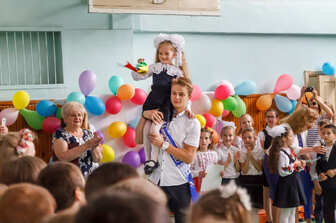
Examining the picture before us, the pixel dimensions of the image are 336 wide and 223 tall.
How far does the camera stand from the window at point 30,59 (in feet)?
22.7

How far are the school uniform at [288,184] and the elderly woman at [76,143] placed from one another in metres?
1.99

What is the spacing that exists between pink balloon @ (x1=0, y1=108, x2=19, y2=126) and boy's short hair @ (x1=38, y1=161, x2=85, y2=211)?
4.04m

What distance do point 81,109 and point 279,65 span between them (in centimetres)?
514

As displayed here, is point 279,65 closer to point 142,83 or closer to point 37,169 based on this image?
point 142,83

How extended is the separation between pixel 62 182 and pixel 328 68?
267 inches

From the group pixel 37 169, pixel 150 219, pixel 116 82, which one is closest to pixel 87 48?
pixel 116 82

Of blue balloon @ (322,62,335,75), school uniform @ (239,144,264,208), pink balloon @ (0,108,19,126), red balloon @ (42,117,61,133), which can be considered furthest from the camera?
blue balloon @ (322,62,335,75)

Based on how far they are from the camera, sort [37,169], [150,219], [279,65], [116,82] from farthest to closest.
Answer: [279,65], [116,82], [37,169], [150,219]

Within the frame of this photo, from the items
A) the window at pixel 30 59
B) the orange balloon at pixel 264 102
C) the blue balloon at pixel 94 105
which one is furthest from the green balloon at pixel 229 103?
the window at pixel 30 59

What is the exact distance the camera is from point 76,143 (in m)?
4.13

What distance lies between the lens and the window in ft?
22.7

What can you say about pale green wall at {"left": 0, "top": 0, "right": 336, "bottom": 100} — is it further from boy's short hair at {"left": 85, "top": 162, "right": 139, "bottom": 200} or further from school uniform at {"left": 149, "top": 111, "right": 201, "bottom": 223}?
boy's short hair at {"left": 85, "top": 162, "right": 139, "bottom": 200}

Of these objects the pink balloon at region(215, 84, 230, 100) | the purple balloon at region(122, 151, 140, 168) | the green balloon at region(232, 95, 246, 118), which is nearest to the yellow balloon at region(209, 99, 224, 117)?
the pink balloon at region(215, 84, 230, 100)

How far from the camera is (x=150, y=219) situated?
4.00 feet
